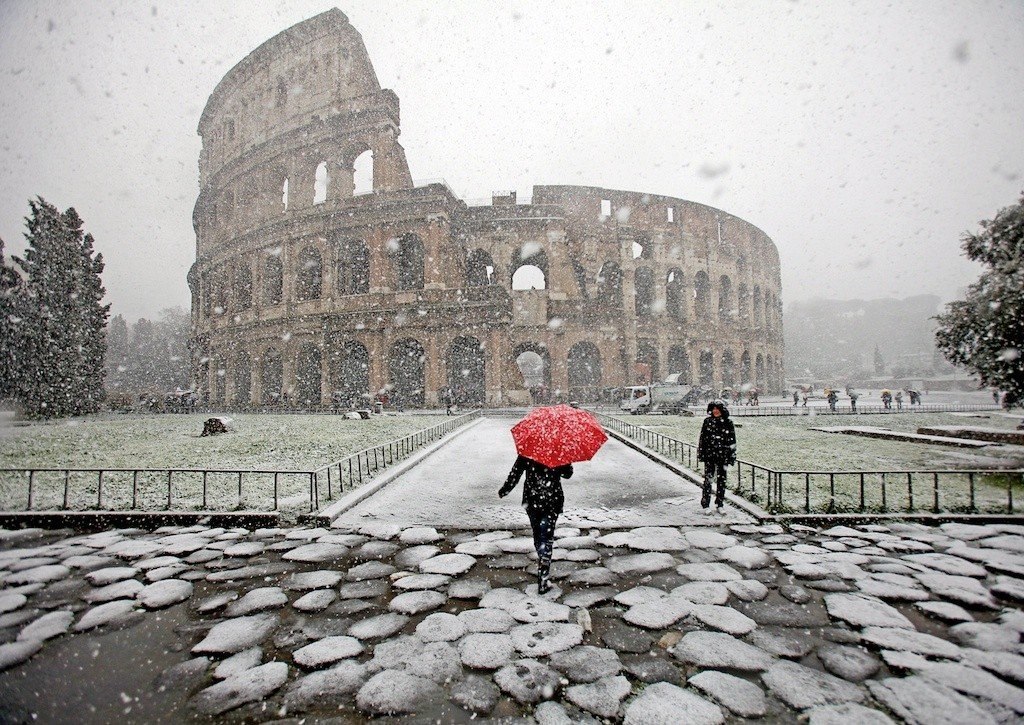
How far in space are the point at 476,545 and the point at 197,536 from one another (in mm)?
3014

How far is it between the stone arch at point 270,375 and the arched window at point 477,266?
12.7m

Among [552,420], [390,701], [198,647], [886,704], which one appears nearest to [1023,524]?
[886,704]

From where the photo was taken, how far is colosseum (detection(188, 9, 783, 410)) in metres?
28.4

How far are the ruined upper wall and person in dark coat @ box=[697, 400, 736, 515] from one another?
29503 millimetres

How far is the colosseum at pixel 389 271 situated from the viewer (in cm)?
2842

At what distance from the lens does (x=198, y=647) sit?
9.68 feet

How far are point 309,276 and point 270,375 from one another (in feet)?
21.9

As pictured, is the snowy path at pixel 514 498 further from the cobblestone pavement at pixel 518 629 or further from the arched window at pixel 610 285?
the arched window at pixel 610 285

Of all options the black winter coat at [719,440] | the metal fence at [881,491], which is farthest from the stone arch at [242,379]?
the black winter coat at [719,440]

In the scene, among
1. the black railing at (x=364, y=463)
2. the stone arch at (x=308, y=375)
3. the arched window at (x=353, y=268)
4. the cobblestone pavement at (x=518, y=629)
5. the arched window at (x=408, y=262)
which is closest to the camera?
the cobblestone pavement at (x=518, y=629)

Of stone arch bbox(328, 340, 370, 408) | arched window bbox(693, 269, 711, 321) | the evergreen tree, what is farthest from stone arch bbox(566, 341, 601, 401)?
the evergreen tree

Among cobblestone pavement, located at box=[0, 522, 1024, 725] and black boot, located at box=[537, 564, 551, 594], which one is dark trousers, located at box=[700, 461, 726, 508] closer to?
cobblestone pavement, located at box=[0, 522, 1024, 725]

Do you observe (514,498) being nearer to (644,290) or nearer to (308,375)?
(308,375)

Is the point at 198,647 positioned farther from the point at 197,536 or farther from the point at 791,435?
the point at 791,435
